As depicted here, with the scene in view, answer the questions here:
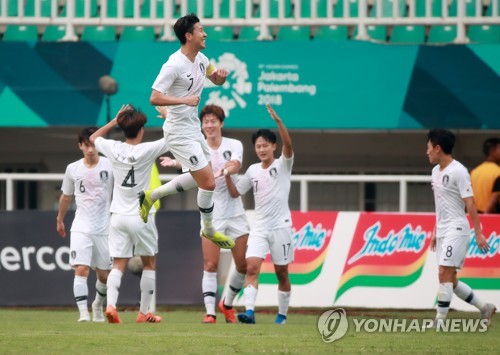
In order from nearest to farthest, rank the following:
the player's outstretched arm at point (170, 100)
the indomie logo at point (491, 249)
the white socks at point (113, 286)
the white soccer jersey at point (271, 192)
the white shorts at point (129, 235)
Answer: the player's outstretched arm at point (170, 100)
the white socks at point (113, 286)
the white shorts at point (129, 235)
the white soccer jersey at point (271, 192)
the indomie logo at point (491, 249)

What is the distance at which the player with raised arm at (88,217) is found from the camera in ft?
46.0

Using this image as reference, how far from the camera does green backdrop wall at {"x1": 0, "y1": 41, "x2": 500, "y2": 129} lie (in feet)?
61.5

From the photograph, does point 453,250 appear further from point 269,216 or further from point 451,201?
point 269,216

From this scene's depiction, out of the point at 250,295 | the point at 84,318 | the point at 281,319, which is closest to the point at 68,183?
the point at 84,318

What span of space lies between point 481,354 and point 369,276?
6.94 metres

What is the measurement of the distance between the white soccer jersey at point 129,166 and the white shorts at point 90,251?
67cm

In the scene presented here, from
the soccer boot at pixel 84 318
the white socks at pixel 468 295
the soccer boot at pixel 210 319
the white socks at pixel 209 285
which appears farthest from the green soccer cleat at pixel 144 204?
the white socks at pixel 468 295

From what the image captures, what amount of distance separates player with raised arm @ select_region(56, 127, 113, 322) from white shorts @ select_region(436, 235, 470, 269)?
3583 millimetres

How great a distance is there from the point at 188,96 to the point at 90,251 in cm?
321

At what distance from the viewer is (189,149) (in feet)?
38.3

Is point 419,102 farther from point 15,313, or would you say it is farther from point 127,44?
point 15,313

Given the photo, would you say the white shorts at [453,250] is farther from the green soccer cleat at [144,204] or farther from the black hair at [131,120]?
the black hair at [131,120]

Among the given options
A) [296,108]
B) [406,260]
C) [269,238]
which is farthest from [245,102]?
[269,238]

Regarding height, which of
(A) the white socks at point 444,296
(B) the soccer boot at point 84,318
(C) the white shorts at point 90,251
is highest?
(C) the white shorts at point 90,251
